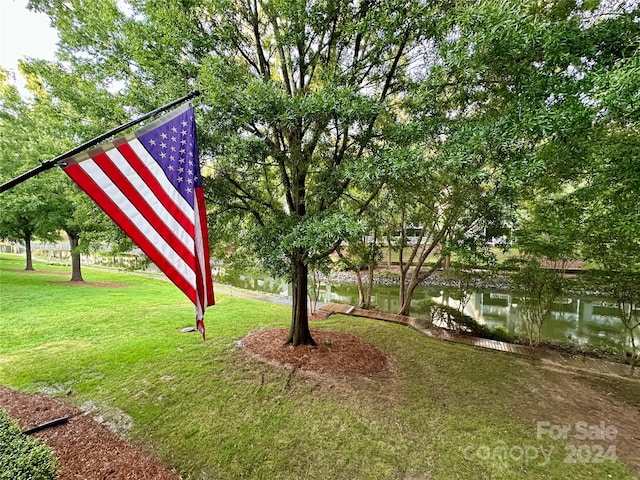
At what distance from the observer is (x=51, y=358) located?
4762 mm

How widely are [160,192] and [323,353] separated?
4247 millimetres

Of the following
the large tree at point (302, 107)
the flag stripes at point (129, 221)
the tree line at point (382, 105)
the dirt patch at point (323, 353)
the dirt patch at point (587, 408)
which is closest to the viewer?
the flag stripes at point (129, 221)

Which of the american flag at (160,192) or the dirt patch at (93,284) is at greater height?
the american flag at (160,192)

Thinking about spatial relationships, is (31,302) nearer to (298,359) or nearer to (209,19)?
(298,359)

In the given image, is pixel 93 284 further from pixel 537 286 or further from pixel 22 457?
pixel 537 286

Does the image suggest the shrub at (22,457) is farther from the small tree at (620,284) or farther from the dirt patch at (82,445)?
the small tree at (620,284)

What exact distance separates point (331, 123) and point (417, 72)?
68.8 inches

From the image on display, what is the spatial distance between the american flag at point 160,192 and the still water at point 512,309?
4.98 metres

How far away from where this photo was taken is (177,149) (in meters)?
2.47

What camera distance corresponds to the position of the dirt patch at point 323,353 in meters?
4.86

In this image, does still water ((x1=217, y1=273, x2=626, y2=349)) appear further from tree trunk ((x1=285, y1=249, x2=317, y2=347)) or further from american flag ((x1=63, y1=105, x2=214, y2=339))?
american flag ((x1=63, y1=105, x2=214, y2=339))

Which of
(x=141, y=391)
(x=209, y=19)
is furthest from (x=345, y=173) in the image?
(x=141, y=391)

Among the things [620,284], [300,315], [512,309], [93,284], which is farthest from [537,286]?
[93,284]

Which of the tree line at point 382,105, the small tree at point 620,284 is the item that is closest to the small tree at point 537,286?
the small tree at point 620,284
